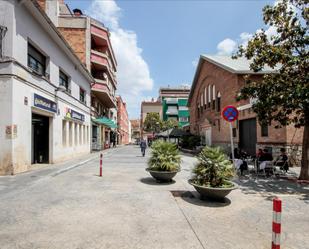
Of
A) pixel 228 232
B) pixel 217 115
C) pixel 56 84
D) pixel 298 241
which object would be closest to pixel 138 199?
pixel 228 232

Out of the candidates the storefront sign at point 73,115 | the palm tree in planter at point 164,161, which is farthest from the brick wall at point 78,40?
the palm tree in planter at point 164,161

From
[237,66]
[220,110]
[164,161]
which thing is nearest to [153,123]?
[220,110]

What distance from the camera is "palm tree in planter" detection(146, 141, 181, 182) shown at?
29.0 feet

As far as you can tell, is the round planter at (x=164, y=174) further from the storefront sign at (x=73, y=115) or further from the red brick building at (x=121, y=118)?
the red brick building at (x=121, y=118)

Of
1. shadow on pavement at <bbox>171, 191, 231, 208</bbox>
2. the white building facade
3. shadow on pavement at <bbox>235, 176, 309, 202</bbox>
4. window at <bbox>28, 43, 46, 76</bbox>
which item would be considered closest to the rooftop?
shadow on pavement at <bbox>235, 176, 309, 202</bbox>

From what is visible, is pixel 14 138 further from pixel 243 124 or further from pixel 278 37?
pixel 243 124

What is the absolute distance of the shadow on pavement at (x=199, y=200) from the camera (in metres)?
6.46

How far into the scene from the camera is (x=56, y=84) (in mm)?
15141

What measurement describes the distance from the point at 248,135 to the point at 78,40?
19.5m

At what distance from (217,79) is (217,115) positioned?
3.77m

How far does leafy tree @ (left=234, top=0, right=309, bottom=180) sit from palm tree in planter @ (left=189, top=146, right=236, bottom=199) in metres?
3.94

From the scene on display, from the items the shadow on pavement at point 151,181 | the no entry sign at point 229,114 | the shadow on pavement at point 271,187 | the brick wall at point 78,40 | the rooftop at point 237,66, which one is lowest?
the shadow on pavement at point 271,187

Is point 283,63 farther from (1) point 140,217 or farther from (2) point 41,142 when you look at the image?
(2) point 41,142

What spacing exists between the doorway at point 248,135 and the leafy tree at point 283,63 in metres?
6.92
